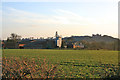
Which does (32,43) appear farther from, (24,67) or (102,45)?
(24,67)

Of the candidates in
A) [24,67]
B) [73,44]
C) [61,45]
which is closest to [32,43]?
[61,45]

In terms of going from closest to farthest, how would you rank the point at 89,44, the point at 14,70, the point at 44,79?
1. the point at 44,79
2. the point at 14,70
3. the point at 89,44

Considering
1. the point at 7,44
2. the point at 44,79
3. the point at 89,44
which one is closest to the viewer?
the point at 44,79

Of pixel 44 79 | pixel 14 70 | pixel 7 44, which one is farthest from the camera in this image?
pixel 7 44

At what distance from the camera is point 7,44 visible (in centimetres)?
6944

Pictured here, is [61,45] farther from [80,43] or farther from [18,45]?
[18,45]

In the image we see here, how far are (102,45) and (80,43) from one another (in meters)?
13.4

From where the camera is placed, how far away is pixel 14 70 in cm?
711

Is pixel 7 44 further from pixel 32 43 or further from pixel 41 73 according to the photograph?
pixel 41 73

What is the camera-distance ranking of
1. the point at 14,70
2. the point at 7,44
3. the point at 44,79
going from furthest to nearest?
1. the point at 7,44
2. the point at 14,70
3. the point at 44,79

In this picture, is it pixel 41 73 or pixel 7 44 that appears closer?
pixel 41 73

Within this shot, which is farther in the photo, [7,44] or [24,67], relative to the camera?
[7,44]

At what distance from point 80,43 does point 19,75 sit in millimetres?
74842

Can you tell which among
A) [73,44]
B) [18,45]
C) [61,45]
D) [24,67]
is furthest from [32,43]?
[24,67]
